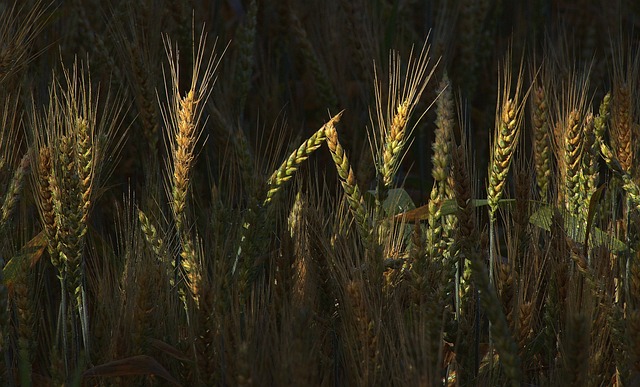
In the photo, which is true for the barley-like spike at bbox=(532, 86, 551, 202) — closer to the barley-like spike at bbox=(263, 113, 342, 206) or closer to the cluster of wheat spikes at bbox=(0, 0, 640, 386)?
the cluster of wheat spikes at bbox=(0, 0, 640, 386)

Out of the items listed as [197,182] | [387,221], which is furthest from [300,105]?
[387,221]

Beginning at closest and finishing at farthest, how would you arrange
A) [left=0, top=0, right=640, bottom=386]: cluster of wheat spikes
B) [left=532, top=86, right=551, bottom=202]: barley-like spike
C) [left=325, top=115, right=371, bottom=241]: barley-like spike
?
[left=0, top=0, right=640, bottom=386]: cluster of wheat spikes < [left=325, top=115, right=371, bottom=241]: barley-like spike < [left=532, top=86, right=551, bottom=202]: barley-like spike

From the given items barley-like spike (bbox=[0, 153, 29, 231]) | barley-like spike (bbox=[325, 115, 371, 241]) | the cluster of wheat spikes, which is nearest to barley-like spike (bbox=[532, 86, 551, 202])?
the cluster of wheat spikes

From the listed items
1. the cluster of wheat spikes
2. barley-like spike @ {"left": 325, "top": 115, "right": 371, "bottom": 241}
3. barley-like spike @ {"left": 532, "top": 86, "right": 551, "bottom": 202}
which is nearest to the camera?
the cluster of wheat spikes

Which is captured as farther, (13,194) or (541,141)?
(541,141)

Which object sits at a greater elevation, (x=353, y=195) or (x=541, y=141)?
(x=541, y=141)

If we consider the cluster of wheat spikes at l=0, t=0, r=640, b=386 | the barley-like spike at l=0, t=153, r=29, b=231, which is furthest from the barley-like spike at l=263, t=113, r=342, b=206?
the barley-like spike at l=0, t=153, r=29, b=231

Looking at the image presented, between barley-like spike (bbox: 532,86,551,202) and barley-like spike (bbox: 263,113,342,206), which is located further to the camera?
barley-like spike (bbox: 532,86,551,202)

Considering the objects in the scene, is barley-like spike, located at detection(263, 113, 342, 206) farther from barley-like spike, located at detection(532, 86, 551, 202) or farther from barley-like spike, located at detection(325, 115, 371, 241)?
barley-like spike, located at detection(532, 86, 551, 202)

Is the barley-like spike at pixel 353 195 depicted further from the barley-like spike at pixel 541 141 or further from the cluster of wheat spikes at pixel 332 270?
the barley-like spike at pixel 541 141

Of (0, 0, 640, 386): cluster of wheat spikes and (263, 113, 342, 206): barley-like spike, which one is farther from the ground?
(263, 113, 342, 206): barley-like spike

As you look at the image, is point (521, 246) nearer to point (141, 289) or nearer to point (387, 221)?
point (387, 221)

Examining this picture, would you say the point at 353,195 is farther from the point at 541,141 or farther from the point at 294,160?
the point at 541,141

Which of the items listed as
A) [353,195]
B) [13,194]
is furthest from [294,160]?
[13,194]
